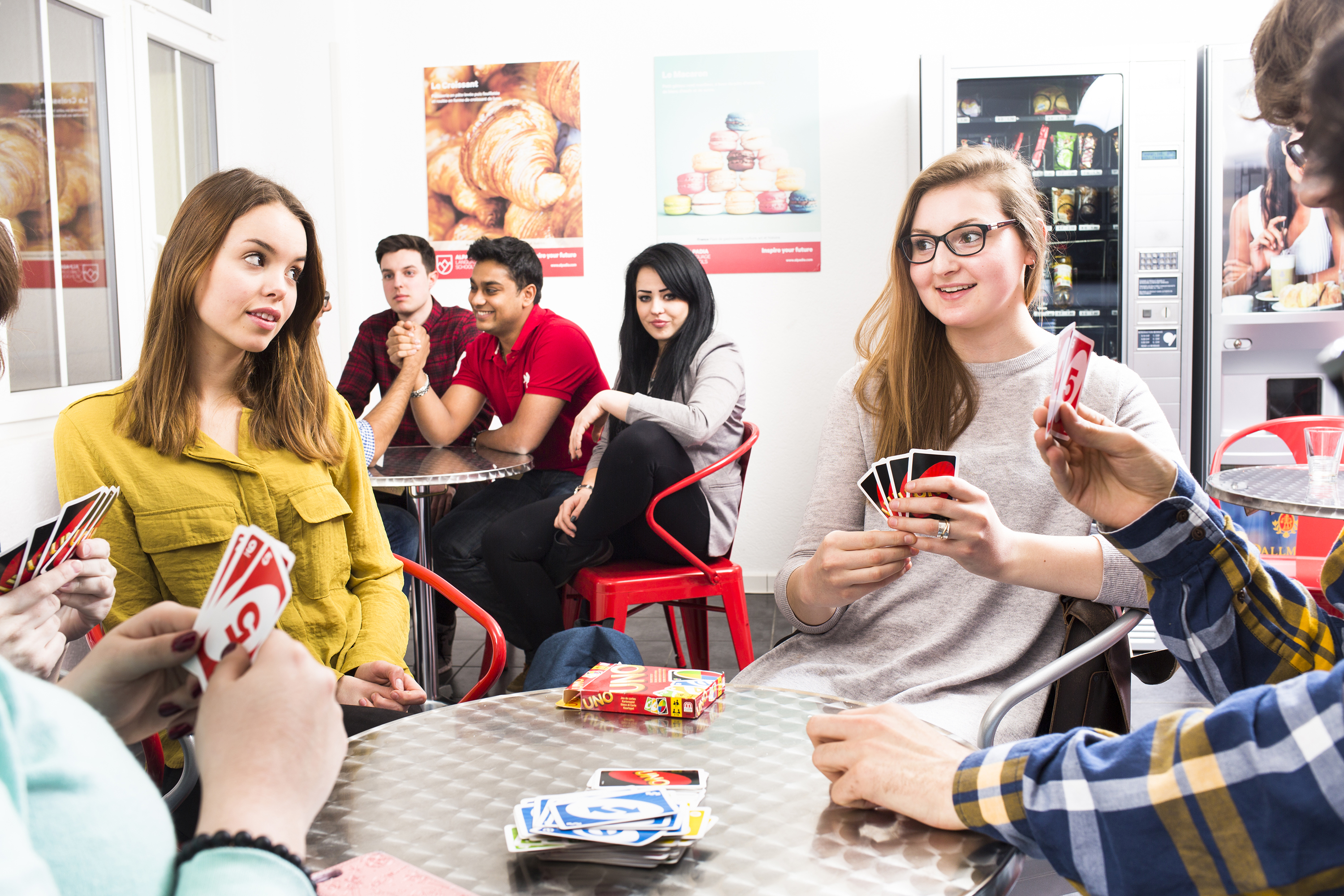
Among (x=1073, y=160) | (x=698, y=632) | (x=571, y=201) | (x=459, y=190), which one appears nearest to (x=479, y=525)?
(x=698, y=632)

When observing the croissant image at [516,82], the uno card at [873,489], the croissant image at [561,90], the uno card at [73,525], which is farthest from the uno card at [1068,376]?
the croissant image at [516,82]

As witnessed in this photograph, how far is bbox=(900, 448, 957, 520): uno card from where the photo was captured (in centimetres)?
144

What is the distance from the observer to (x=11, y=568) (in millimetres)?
1304

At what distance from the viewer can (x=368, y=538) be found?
190 centimetres

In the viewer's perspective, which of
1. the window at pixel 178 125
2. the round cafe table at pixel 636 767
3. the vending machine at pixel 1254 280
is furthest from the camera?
the vending machine at pixel 1254 280

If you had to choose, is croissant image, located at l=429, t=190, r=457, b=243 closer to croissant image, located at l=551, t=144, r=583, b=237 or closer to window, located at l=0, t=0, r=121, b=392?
croissant image, located at l=551, t=144, r=583, b=237

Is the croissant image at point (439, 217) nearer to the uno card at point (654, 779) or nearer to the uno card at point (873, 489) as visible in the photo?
the uno card at point (873, 489)

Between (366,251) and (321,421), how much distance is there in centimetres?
335

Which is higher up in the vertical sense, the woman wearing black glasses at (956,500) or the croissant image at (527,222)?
the croissant image at (527,222)

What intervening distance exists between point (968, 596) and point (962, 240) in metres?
0.63

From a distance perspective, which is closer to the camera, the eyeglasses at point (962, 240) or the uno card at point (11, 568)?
the uno card at point (11, 568)

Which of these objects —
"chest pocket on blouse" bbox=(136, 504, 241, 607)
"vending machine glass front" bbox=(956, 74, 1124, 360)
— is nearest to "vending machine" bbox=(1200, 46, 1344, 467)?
"vending machine glass front" bbox=(956, 74, 1124, 360)

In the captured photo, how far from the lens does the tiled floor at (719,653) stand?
316 centimetres

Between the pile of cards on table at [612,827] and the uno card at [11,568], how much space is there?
0.82 meters
